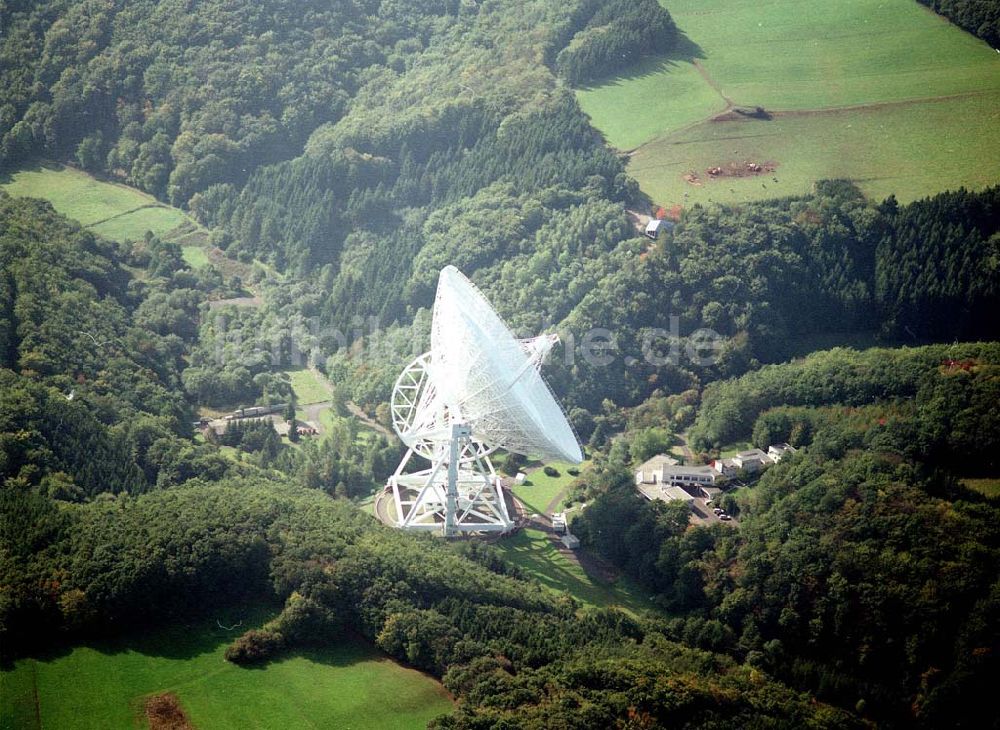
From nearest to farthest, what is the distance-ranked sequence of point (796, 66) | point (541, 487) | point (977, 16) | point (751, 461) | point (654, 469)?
point (751, 461) < point (654, 469) < point (541, 487) < point (977, 16) < point (796, 66)

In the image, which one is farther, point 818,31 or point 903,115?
point 818,31

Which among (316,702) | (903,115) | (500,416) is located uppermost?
(903,115)

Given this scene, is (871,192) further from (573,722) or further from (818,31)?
(573,722)

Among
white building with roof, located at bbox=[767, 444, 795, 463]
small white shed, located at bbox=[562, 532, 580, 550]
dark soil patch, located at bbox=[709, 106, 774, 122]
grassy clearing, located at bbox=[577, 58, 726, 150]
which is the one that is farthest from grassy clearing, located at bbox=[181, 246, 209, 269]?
white building with roof, located at bbox=[767, 444, 795, 463]

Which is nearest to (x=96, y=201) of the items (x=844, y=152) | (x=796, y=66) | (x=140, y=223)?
(x=140, y=223)

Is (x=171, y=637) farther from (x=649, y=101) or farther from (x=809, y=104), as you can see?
(x=809, y=104)

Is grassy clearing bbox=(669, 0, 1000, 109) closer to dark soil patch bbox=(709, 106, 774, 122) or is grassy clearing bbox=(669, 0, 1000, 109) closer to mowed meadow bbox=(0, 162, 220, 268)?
dark soil patch bbox=(709, 106, 774, 122)

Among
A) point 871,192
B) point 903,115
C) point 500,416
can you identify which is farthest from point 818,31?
point 500,416
